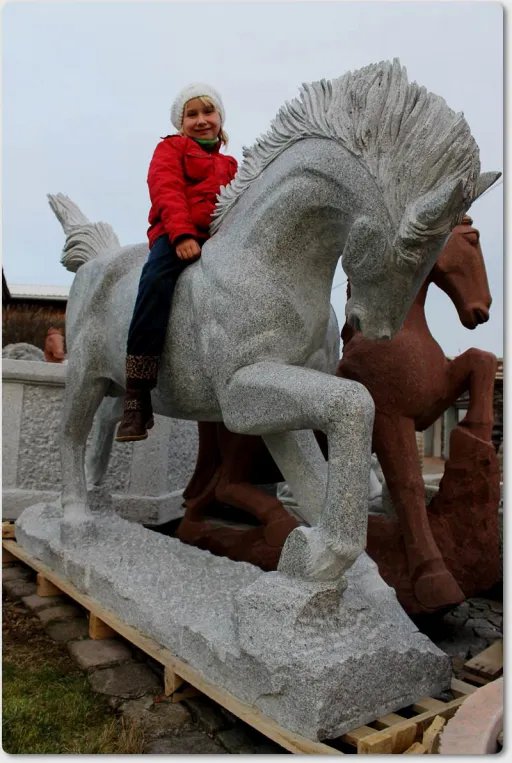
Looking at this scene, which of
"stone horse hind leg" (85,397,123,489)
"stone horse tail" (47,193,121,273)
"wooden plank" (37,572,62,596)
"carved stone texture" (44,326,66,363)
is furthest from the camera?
"carved stone texture" (44,326,66,363)

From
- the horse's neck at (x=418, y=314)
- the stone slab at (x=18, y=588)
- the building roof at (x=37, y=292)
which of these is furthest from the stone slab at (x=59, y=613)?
the building roof at (x=37, y=292)

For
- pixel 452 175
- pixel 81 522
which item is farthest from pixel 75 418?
pixel 452 175

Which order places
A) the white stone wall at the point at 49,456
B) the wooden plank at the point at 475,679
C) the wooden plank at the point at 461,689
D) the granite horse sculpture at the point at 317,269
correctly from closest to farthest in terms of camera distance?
the granite horse sculpture at the point at 317,269 → the wooden plank at the point at 461,689 → the wooden plank at the point at 475,679 → the white stone wall at the point at 49,456

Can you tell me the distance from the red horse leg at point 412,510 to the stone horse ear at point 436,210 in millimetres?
1072

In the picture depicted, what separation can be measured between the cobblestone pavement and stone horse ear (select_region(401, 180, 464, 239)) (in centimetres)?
154

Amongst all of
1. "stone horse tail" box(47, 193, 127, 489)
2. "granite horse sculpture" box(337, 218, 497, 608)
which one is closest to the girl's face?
"stone horse tail" box(47, 193, 127, 489)

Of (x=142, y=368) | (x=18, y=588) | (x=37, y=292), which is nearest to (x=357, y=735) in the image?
(x=142, y=368)

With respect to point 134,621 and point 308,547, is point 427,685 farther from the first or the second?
point 134,621

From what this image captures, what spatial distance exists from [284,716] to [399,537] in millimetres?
1124

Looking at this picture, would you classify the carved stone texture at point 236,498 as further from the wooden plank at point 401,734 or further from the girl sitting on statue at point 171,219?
the wooden plank at point 401,734

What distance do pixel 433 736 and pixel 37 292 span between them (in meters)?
16.5

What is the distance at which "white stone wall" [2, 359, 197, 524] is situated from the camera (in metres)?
4.89

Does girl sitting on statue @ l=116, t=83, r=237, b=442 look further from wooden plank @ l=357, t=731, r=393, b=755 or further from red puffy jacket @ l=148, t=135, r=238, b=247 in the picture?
wooden plank @ l=357, t=731, r=393, b=755

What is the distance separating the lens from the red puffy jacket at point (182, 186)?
2.48m
